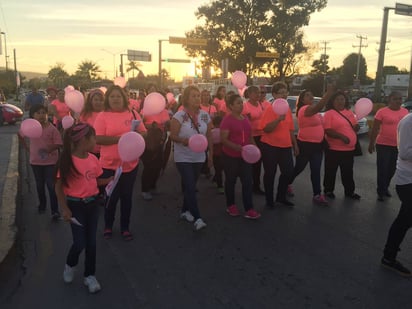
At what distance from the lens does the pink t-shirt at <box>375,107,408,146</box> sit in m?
6.29

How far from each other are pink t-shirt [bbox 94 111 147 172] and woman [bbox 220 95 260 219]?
1.22 metres

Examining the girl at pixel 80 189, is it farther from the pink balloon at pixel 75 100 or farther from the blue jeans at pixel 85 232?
the pink balloon at pixel 75 100

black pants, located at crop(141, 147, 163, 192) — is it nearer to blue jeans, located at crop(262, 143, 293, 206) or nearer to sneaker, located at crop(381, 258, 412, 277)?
blue jeans, located at crop(262, 143, 293, 206)

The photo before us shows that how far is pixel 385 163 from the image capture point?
6.43 meters

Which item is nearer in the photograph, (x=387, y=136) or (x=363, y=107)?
(x=387, y=136)

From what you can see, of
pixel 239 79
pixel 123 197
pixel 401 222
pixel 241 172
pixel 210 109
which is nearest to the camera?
pixel 401 222

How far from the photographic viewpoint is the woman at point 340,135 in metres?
6.23

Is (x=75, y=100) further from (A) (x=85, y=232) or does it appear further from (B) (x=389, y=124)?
(B) (x=389, y=124)

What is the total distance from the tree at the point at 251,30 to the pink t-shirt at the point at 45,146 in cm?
3268

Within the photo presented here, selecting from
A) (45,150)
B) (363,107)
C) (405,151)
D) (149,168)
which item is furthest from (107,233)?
(363,107)

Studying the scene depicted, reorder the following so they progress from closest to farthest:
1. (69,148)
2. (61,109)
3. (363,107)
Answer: (69,148), (363,107), (61,109)

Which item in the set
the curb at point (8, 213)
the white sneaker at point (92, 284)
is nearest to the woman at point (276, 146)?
the white sneaker at point (92, 284)

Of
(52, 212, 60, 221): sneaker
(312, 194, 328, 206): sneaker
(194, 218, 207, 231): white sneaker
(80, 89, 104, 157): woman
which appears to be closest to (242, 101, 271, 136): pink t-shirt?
(312, 194, 328, 206): sneaker

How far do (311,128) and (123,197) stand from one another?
10.2ft
